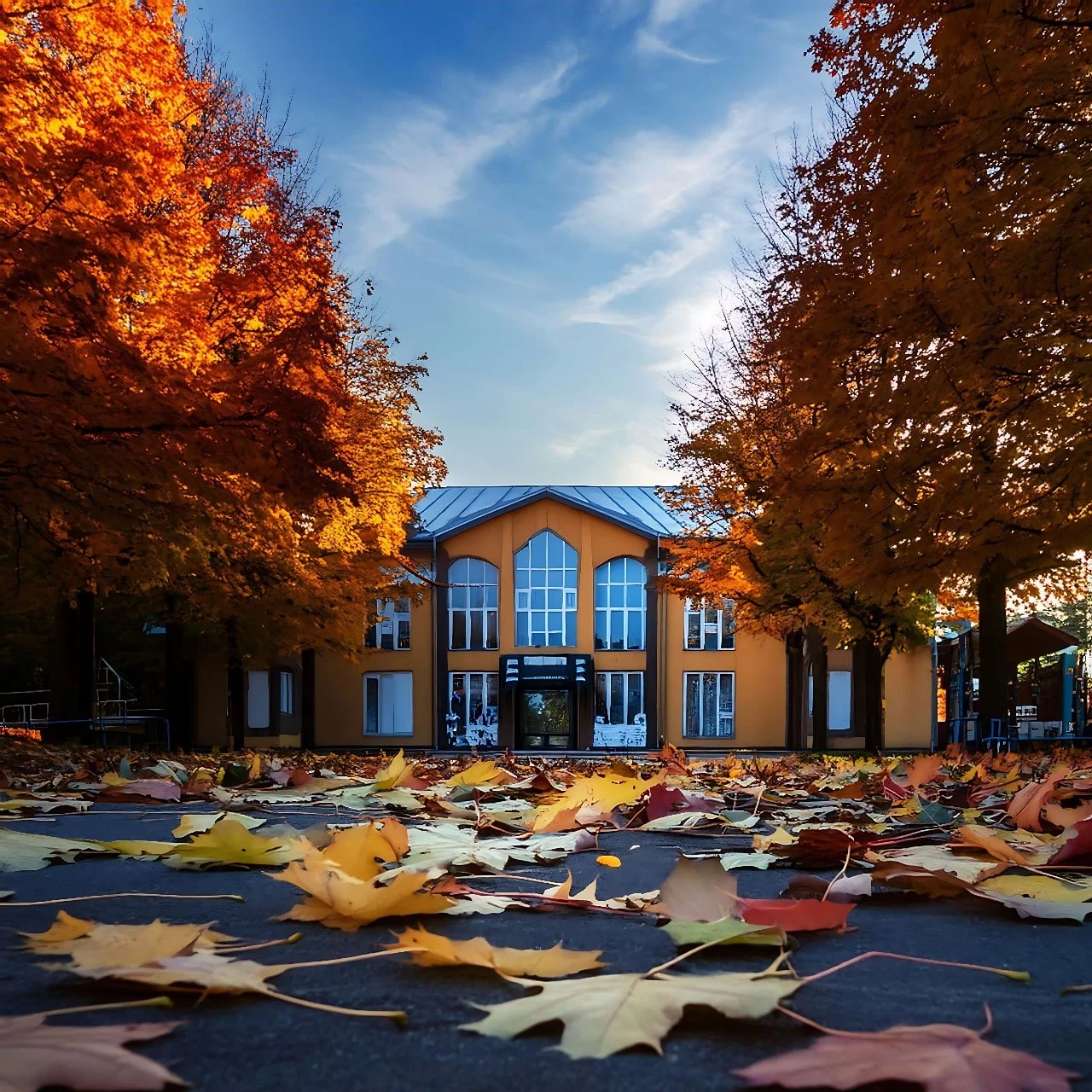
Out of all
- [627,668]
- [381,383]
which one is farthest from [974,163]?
[627,668]

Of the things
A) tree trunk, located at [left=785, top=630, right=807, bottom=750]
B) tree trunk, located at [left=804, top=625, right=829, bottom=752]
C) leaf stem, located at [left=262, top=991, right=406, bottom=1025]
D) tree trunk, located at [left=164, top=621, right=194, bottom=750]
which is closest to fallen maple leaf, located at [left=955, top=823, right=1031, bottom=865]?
leaf stem, located at [left=262, top=991, right=406, bottom=1025]

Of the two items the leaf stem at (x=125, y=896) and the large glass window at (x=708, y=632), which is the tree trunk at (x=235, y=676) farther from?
the leaf stem at (x=125, y=896)

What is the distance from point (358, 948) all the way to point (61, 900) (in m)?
0.60

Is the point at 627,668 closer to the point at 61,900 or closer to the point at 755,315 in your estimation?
the point at 755,315

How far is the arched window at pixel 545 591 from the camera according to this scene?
33406mm

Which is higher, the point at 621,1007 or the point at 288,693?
the point at 621,1007

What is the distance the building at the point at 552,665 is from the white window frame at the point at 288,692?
0.97 meters

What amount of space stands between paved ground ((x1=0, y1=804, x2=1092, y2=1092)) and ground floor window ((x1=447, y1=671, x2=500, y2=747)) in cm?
3159

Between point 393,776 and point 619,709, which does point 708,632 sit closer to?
point 619,709

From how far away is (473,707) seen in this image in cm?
3322

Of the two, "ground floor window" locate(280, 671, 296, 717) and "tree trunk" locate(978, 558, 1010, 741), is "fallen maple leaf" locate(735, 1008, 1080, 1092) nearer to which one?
"tree trunk" locate(978, 558, 1010, 741)

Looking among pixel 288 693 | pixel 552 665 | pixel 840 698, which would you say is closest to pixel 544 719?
pixel 552 665

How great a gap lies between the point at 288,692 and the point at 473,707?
7253 millimetres

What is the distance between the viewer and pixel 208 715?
33906mm
